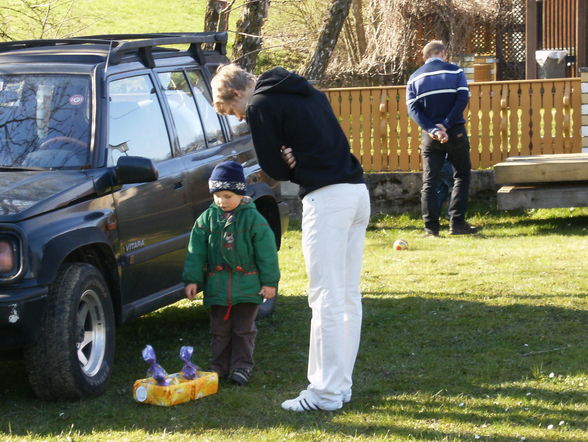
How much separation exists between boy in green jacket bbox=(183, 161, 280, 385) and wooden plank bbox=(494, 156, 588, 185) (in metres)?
6.44

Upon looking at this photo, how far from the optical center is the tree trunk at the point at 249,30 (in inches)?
467

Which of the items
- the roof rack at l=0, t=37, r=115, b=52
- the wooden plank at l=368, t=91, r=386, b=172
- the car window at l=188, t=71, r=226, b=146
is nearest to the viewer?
the roof rack at l=0, t=37, r=115, b=52

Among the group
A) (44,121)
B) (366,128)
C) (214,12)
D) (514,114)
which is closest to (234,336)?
(44,121)

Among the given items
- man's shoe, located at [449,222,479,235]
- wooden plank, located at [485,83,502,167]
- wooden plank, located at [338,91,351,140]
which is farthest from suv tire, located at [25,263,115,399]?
wooden plank, located at [485,83,502,167]

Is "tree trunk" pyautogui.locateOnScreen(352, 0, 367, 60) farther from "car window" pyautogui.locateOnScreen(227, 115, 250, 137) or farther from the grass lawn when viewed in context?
"car window" pyautogui.locateOnScreen(227, 115, 250, 137)

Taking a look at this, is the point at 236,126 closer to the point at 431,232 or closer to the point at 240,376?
the point at 240,376

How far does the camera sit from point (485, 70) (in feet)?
66.0

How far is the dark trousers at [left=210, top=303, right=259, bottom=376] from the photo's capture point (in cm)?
628

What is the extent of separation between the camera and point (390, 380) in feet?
20.3

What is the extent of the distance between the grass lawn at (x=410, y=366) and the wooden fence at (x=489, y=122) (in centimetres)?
332

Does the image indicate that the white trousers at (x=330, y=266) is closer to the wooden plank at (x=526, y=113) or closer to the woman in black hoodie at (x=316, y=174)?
the woman in black hoodie at (x=316, y=174)

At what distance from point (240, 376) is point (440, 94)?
6.07m

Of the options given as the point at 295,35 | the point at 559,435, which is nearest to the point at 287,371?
the point at 559,435

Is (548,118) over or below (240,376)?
over
